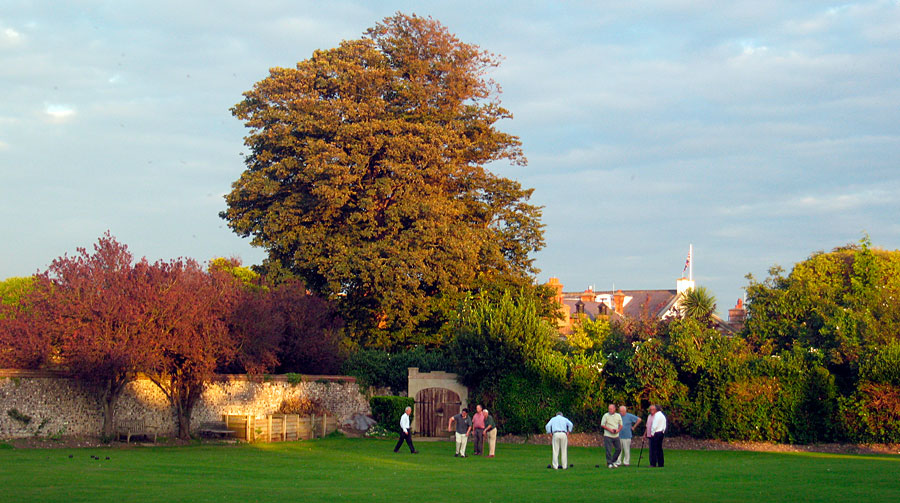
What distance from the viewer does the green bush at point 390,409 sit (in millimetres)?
38062

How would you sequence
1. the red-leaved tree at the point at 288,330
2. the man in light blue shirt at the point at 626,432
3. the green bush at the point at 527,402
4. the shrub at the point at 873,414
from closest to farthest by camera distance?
the man in light blue shirt at the point at 626,432 < the shrub at the point at 873,414 < the red-leaved tree at the point at 288,330 < the green bush at the point at 527,402

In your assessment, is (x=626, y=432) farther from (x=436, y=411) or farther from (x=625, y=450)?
(x=436, y=411)

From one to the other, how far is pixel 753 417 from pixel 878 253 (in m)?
27.4

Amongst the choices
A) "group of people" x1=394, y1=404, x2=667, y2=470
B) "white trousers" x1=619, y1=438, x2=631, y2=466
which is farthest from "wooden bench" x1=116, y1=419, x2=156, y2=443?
"white trousers" x1=619, y1=438, x2=631, y2=466

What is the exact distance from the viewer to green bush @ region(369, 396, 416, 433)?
125 ft

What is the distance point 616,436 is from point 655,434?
1077 millimetres

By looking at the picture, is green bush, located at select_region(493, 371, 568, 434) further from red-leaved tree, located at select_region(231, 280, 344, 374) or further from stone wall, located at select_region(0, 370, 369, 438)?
red-leaved tree, located at select_region(231, 280, 344, 374)

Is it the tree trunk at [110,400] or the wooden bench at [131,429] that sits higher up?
the tree trunk at [110,400]

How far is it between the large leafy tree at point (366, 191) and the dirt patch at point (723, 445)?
9.29 m

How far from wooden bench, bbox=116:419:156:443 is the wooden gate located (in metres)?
11.9

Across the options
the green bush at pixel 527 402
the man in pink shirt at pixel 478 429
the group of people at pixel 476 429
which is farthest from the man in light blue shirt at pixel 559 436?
the green bush at pixel 527 402

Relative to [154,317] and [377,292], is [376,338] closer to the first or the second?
[377,292]

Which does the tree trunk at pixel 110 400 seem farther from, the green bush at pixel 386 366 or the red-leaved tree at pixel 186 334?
the green bush at pixel 386 366

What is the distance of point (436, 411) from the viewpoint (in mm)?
38594
